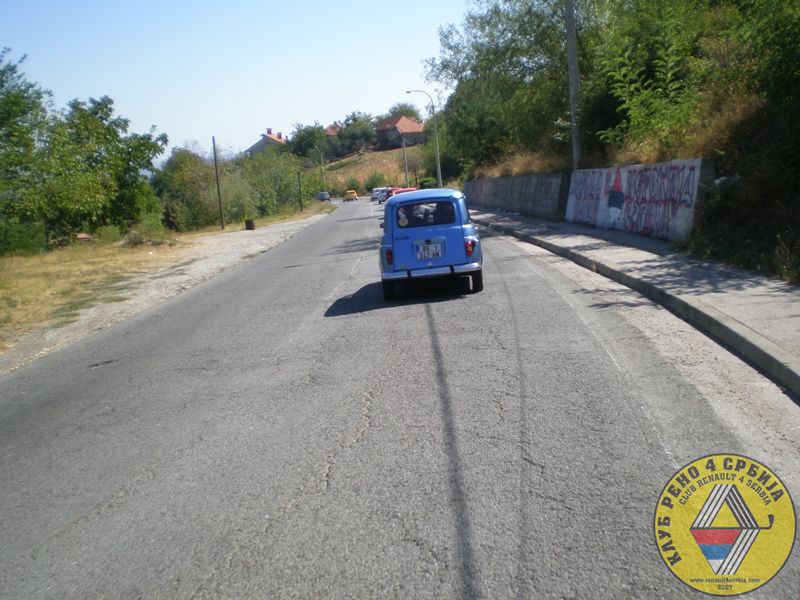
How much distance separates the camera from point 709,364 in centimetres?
686

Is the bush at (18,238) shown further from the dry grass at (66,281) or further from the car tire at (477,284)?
the car tire at (477,284)

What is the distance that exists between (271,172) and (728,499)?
3396 inches

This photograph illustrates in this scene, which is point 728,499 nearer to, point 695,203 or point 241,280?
point 695,203

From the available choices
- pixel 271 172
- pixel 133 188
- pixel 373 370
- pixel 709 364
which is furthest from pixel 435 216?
pixel 271 172

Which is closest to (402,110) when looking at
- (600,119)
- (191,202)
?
(191,202)

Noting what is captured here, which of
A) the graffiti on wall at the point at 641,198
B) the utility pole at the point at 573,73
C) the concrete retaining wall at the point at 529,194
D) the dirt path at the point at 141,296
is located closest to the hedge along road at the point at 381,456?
the dirt path at the point at 141,296

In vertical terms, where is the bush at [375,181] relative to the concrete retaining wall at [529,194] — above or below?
below

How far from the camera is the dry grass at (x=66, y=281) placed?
15335mm

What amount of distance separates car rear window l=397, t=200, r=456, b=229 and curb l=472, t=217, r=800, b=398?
302 centimetres

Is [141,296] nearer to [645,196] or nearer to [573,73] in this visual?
[645,196]

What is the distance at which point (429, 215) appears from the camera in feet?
39.4

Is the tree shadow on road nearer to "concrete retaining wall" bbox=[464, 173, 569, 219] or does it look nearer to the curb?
the curb

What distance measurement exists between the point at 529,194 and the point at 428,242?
22.2m

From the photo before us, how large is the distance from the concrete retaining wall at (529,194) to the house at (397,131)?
112 meters
